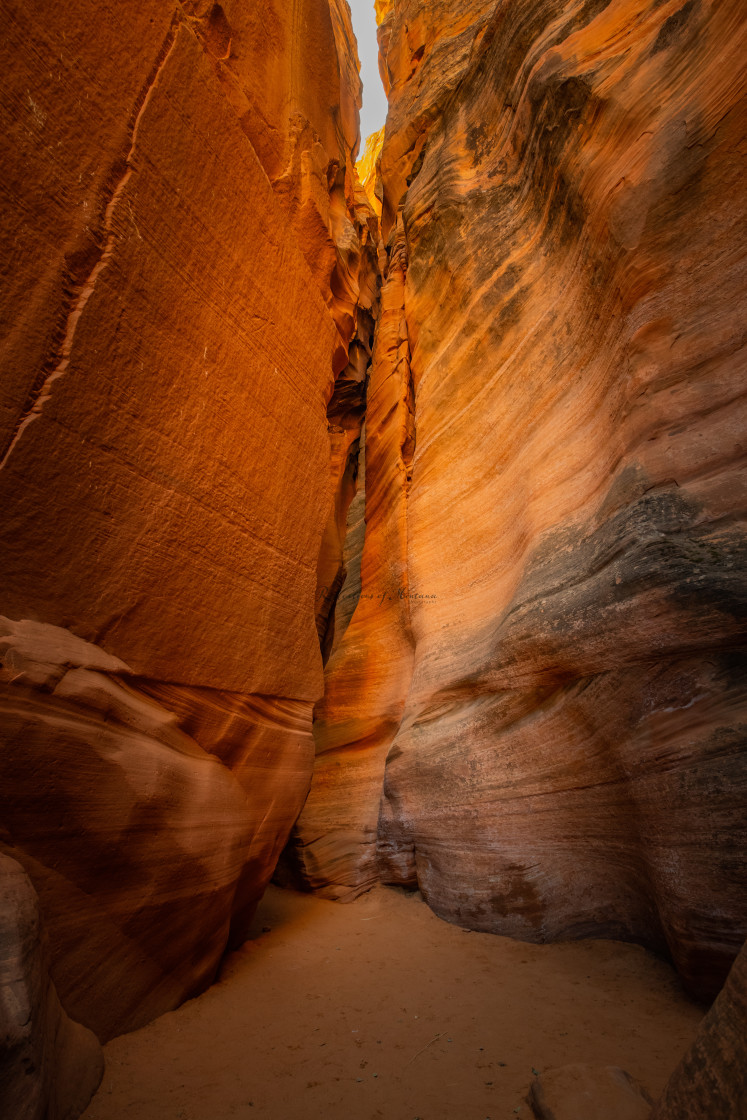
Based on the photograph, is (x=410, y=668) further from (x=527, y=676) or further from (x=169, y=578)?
(x=169, y=578)

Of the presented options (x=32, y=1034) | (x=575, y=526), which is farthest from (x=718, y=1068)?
(x=575, y=526)

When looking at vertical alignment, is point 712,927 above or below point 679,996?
above

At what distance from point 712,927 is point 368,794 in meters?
4.35

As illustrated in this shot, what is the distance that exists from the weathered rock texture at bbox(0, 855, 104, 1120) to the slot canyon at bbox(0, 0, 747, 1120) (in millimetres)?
19

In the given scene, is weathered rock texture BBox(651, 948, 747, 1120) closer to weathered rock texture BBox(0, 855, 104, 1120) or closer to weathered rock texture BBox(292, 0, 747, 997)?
weathered rock texture BBox(292, 0, 747, 997)

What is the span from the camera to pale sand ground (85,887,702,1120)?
2695mm

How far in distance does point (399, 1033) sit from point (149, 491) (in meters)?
3.56

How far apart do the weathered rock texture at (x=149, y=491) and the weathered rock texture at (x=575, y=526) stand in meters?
1.68

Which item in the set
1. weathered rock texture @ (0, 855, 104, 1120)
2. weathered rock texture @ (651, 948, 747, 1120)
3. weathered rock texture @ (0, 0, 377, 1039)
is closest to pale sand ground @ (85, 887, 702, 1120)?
weathered rock texture @ (0, 855, 104, 1120)

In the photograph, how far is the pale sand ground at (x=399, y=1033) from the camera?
270 cm

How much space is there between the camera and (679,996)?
11.0 feet

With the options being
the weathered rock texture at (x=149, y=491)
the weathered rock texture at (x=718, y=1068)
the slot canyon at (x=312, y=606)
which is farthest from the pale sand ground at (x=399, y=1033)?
the weathered rock texture at (x=718, y=1068)

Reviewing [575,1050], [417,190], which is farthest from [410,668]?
[417,190]

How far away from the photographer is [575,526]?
448 cm
